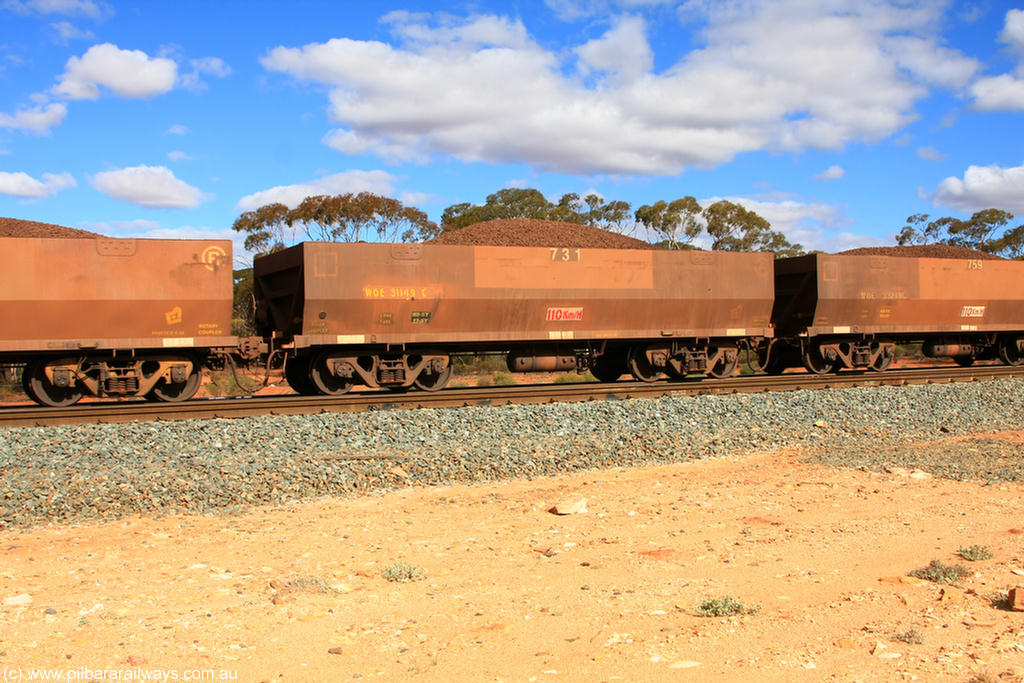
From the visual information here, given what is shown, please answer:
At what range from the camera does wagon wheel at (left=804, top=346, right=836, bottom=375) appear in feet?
61.0

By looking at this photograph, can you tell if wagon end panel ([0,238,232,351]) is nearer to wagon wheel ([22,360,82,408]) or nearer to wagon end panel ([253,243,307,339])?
wagon wheel ([22,360,82,408])

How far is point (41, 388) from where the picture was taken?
12.6 meters

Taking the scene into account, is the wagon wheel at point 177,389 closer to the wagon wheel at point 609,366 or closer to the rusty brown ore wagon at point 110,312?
the rusty brown ore wagon at point 110,312

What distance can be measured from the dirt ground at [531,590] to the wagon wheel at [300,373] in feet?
23.8

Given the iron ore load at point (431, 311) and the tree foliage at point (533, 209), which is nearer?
the iron ore load at point (431, 311)

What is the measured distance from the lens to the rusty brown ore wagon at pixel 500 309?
45.3ft

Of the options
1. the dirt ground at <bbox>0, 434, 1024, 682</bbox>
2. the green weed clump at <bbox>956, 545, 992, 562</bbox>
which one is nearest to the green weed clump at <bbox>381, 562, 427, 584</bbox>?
the dirt ground at <bbox>0, 434, 1024, 682</bbox>

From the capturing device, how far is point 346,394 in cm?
1405

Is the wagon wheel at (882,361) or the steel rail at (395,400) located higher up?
the wagon wheel at (882,361)

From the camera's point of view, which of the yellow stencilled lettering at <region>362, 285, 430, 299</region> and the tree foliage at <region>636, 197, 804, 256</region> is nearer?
the yellow stencilled lettering at <region>362, 285, 430, 299</region>

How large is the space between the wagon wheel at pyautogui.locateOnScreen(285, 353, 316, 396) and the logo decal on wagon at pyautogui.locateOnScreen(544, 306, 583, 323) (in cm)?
454

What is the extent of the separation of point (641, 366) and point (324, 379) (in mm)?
6519

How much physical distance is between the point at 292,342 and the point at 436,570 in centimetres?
918

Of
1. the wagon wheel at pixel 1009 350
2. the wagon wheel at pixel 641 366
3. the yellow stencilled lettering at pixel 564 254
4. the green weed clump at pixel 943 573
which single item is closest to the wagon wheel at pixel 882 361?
the wagon wheel at pixel 1009 350
